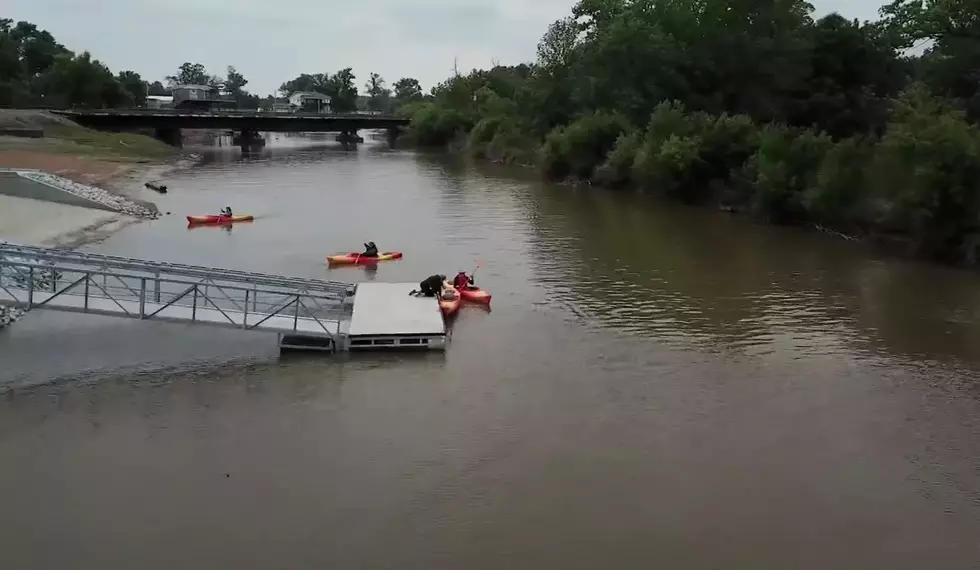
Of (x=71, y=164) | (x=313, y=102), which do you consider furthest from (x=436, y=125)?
(x=313, y=102)

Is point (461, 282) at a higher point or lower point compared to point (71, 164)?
lower

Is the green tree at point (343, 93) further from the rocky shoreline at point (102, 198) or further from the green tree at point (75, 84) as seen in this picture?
the rocky shoreline at point (102, 198)

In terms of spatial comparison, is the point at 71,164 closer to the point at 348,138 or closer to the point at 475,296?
the point at 475,296

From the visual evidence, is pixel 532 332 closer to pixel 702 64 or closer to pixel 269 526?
pixel 269 526

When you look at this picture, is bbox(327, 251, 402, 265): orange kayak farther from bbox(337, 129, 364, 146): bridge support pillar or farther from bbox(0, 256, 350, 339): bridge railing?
bbox(337, 129, 364, 146): bridge support pillar

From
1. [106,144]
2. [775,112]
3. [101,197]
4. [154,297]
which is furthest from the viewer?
[106,144]
